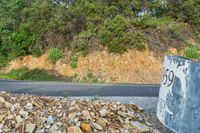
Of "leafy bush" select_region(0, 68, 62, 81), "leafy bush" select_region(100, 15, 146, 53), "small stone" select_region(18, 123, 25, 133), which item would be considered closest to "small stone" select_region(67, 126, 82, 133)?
"small stone" select_region(18, 123, 25, 133)

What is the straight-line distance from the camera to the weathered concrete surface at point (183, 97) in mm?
5391

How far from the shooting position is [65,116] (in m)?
6.22

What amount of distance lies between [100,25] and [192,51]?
5628mm

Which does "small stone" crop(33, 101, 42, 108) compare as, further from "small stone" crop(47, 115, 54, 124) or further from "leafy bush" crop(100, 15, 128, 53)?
"leafy bush" crop(100, 15, 128, 53)

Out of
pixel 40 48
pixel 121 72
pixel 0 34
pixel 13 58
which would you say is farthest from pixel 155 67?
pixel 0 34

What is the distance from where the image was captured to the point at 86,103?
670cm

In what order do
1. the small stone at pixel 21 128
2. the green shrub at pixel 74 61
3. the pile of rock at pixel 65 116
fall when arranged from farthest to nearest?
the green shrub at pixel 74 61, the pile of rock at pixel 65 116, the small stone at pixel 21 128

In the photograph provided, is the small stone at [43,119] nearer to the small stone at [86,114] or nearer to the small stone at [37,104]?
the small stone at [37,104]

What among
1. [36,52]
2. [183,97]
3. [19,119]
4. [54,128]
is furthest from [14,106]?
[36,52]

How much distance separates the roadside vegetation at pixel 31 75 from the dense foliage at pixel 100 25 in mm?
1619

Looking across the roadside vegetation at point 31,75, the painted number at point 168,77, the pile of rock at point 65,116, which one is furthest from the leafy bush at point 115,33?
the painted number at point 168,77

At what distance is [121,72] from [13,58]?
7905mm

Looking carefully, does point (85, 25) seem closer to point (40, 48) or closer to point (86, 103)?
point (40, 48)

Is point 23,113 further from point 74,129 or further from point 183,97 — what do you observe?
point 183,97
